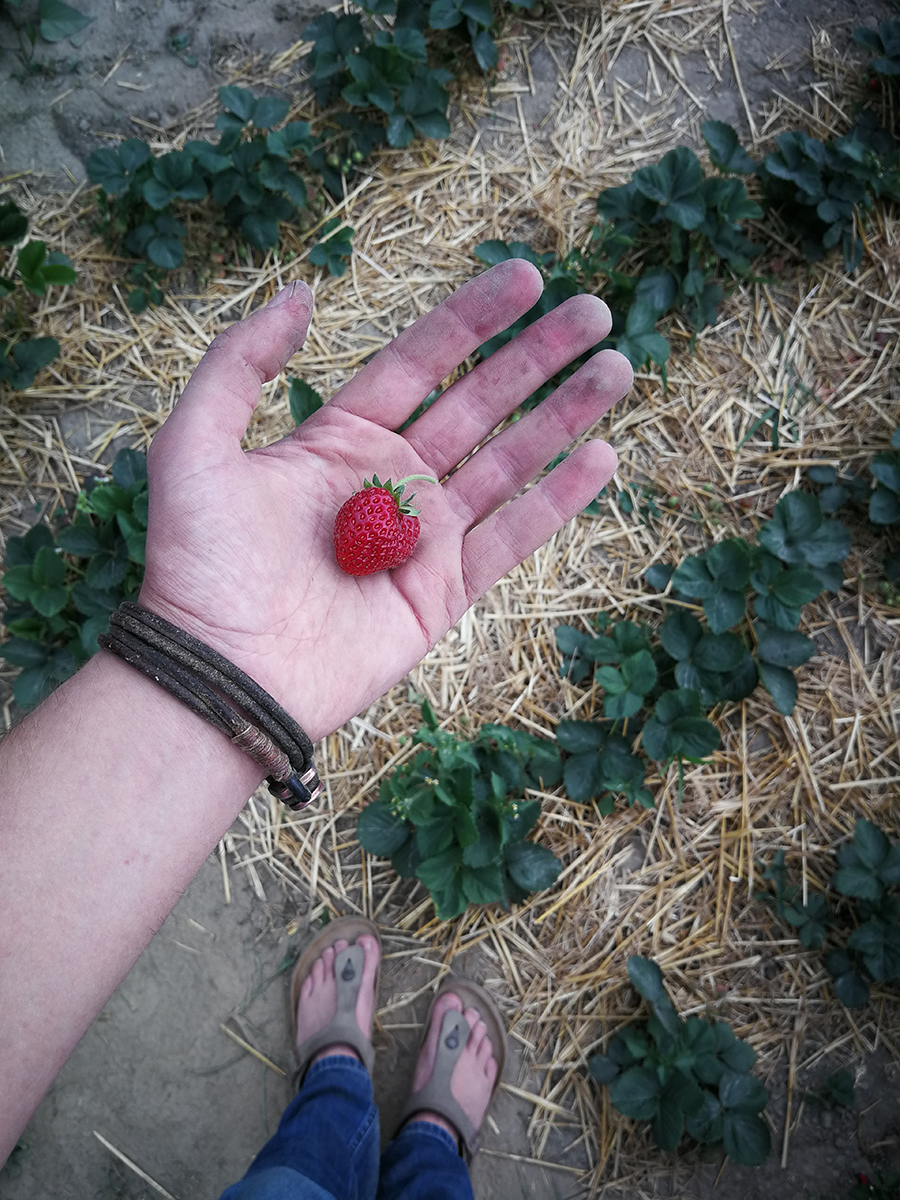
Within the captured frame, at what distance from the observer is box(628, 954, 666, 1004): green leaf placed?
2.53 metres

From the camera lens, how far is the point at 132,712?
1749mm

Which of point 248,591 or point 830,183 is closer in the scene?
point 248,591

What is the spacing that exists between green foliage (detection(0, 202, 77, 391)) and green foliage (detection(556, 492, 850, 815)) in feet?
6.91

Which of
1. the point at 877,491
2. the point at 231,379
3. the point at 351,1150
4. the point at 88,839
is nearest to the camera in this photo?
the point at 88,839

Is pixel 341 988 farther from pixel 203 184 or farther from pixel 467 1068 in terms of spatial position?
pixel 203 184

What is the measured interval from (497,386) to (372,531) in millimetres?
690

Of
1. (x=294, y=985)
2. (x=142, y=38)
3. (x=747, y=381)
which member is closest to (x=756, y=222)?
(x=747, y=381)

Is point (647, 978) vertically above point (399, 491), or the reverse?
point (399, 491)

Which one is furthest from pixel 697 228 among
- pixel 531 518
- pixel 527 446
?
pixel 531 518

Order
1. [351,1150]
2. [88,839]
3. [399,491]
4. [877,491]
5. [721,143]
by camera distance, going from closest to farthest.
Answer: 1. [88,839]
2. [399,491]
3. [351,1150]
4. [877,491]
5. [721,143]

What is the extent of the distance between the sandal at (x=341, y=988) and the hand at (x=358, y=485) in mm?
1070

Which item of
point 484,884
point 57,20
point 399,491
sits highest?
point 57,20

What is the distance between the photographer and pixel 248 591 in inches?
72.9

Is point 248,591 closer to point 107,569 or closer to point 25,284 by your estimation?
point 107,569
